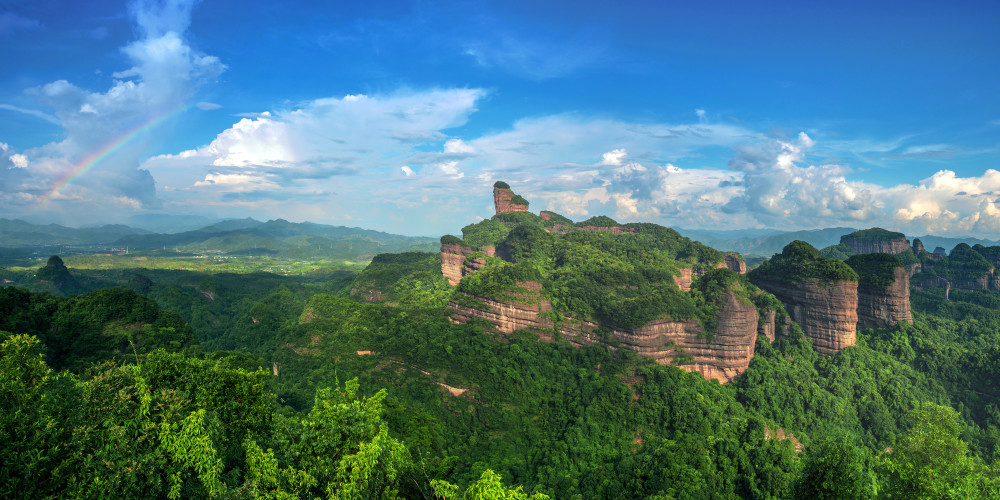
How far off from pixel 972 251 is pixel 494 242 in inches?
4233

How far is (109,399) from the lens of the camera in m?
11.1

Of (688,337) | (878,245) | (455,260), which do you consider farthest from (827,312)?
(878,245)

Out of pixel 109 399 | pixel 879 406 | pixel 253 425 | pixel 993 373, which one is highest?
pixel 109 399

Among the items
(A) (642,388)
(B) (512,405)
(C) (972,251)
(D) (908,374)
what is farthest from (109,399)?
(C) (972,251)

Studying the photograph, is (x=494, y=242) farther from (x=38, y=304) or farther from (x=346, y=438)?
(x=346, y=438)

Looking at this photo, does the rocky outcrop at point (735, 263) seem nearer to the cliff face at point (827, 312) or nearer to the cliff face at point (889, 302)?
the cliff face at point (889, 302)

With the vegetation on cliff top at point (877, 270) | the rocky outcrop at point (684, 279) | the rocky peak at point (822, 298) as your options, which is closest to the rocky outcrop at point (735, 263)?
the rocky outcrop at point (684, 279)

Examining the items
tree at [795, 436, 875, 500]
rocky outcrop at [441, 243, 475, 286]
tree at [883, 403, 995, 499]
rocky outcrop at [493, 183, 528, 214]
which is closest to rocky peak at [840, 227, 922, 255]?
rocky outcrop at [493, 183, 528, 214]

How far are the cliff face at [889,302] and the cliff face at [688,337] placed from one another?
2195 centimetres

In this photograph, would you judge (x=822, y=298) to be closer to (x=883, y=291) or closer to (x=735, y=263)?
(x=883, y=291)

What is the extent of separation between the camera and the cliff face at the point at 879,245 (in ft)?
366

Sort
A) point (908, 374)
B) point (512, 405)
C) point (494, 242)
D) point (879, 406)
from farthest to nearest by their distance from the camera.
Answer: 1. point (494, 242)
2. point (908, 374)
3. point (879, 406)
4. point (512, 405)

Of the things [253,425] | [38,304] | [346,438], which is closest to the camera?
[346,438]

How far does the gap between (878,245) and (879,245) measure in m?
0.31
